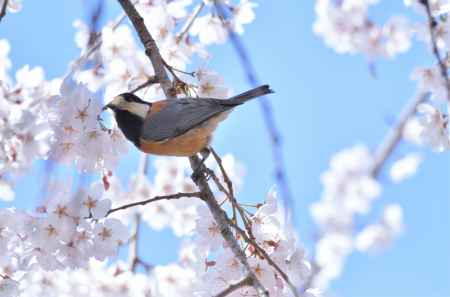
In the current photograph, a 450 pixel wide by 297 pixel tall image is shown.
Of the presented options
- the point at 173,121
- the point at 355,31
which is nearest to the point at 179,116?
the point at 173,121

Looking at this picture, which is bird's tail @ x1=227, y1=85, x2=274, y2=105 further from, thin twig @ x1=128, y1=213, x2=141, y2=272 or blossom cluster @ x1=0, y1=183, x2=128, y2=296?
thin twig @ x1=128, y1=213, x2=141, y2=272

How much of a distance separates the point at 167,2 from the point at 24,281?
1.90 metres

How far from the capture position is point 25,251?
314 centimetres

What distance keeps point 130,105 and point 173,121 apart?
0.25m

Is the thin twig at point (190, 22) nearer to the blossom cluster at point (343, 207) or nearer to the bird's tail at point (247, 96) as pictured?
the bird's tail at point (247, 96)

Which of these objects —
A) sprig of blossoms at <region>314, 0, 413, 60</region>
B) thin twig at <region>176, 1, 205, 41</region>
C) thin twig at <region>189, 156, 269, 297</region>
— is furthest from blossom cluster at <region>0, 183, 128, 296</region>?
sprig of blossoms at <region>314, 0, 413, 60</region>

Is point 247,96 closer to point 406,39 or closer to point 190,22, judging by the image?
point 190,22

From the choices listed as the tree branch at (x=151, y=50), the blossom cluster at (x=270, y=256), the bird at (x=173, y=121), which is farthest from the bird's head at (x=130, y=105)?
the blossom cluster at (x=270, y=256)

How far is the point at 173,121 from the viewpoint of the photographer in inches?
140

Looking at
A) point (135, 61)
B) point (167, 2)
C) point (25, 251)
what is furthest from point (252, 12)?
point (25, 251)

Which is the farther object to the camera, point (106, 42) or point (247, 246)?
point (106, 42)

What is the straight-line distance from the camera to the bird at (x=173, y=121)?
138 inches

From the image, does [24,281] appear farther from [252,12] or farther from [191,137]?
[252,12]

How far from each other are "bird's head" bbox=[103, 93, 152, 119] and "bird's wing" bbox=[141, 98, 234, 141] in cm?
7
